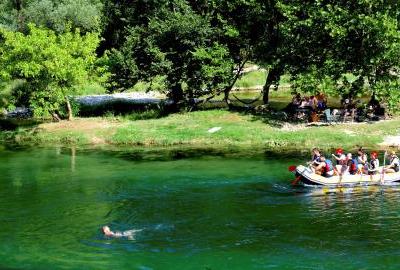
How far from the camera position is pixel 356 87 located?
149 feet

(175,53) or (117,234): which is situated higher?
(175,53)

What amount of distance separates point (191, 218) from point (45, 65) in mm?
25209

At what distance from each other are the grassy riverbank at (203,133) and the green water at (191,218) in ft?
16.3

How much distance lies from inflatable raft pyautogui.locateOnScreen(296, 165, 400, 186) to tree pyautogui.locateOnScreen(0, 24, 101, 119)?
23.2 m

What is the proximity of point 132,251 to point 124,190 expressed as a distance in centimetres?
939

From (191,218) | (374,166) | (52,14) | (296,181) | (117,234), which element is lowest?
(117,234)

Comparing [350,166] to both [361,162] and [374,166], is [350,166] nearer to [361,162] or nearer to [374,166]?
[361,162]

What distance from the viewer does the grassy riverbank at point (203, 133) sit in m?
41.9

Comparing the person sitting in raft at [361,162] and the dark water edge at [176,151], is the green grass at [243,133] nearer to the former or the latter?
the dark water edge at [176,151]

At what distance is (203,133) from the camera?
44.8 meters

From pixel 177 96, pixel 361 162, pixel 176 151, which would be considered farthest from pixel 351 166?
pixel 177 96

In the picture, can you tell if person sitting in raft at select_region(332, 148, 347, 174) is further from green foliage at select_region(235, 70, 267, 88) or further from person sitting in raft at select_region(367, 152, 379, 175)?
green foliage at select_region(235, 70, 267, 88)

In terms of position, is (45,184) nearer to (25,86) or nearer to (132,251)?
(132,251)

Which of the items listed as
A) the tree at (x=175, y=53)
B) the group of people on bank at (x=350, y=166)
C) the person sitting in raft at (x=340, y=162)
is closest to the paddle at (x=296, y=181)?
the group of people on bank at (x=350, y=166)
